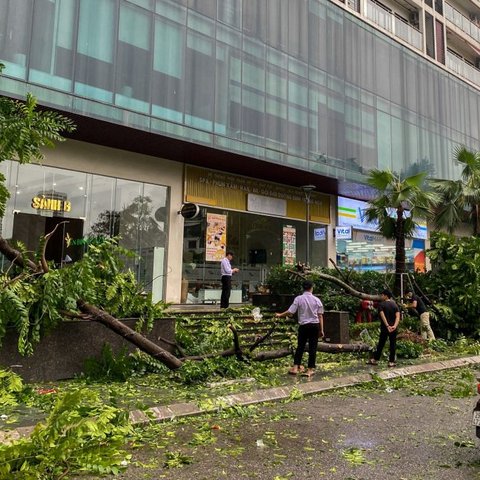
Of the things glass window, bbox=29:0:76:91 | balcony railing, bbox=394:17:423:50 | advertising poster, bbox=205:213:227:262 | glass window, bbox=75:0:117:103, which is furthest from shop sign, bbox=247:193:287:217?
balcony railing, bbox=394:17:423:50

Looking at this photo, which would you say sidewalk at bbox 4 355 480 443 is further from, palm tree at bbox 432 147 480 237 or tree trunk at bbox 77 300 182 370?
palm tree at bbox 432 147 480 237

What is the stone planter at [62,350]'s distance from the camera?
304 inches

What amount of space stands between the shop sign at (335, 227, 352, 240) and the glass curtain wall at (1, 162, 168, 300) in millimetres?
9440

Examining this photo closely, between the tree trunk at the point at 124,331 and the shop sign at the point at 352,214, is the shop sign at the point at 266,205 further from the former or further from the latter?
the tree trunk at the point at 124,331

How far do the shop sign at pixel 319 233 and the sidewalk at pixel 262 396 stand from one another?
1284cm

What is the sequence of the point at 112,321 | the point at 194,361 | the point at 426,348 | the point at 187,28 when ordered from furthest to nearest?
the point at 187,28 < the point at 426,348 < the point at 194,361 < the point at 112,321

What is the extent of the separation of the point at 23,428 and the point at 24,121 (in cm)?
439

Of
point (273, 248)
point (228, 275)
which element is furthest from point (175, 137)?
point (273, 248)

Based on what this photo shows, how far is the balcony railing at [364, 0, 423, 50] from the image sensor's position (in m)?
26.7

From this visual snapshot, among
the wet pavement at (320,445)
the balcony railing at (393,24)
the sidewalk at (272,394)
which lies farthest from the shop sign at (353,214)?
the wet pavement at (320,445)

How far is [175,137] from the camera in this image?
53.2 ft

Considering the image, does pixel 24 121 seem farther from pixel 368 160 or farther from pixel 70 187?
pixel 368 160

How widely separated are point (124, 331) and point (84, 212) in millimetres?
9156

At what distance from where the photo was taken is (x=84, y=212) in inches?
646
